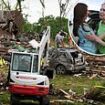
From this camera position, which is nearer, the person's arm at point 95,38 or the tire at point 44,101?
the tire at point 44,101

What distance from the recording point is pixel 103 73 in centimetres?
3441

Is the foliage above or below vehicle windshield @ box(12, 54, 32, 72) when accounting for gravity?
above

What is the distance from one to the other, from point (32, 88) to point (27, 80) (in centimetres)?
35

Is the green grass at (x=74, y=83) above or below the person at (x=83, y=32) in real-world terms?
below

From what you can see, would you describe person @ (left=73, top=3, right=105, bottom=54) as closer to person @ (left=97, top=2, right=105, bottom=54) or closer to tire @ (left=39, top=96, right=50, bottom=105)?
person @ (left=97, top=2, right=105, bottom=54)

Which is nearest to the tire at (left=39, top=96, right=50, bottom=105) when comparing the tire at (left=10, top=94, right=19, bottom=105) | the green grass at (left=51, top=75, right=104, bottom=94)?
the tire at (left=10, top=94, right=19, bottom=105)

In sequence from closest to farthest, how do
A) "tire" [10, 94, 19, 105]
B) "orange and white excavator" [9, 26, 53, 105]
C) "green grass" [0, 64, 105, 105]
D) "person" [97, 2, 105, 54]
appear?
"orange and white excavator" [9, 26, 53, 105] → "tire" [10, 94, 19, 105] → "green grass" [0, 64, 105, 105] → "person" [97, 2, 105, 54]

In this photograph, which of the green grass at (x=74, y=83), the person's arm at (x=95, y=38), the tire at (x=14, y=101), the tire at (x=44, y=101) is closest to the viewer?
the tire at (x=14, y=101)

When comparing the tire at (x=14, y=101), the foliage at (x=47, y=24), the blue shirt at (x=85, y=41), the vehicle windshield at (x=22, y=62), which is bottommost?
the tire at (x=14, y=101)

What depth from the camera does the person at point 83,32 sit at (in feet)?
115

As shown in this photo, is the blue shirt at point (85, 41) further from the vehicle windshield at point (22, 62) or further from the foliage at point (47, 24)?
the foliage at point (47, 24)

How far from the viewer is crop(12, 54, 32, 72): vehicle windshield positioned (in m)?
21.1

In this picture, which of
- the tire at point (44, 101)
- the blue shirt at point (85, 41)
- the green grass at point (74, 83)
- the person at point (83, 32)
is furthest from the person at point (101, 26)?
the tire at point (44, 101)

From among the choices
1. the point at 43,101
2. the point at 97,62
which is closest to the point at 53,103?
the point at 43,101
